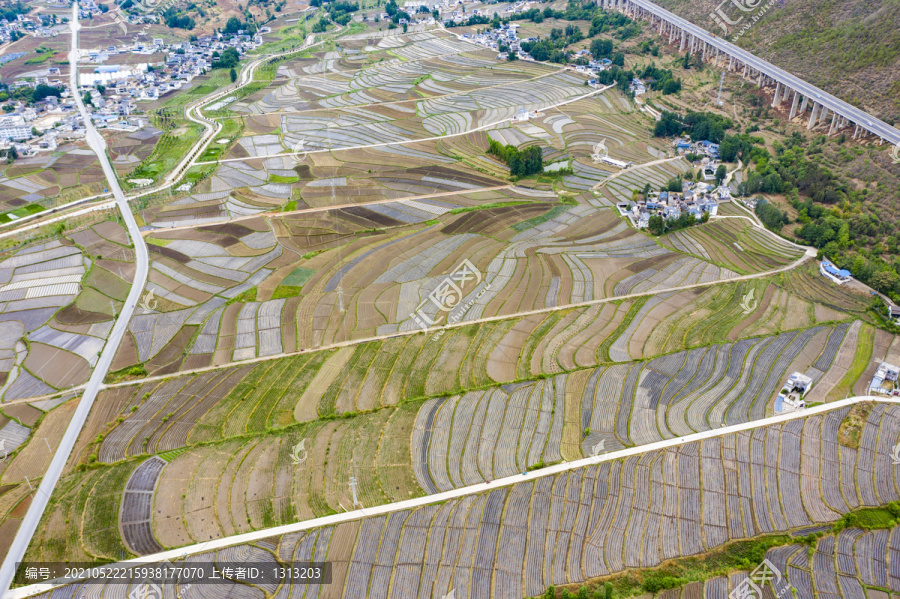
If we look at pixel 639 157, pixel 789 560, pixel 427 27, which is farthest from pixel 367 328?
pixel 427 27

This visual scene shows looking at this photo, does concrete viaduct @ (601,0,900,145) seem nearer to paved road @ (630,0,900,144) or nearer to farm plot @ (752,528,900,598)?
paved road @ (630,0,900,144)

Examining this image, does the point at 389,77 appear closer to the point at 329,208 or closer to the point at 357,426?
the point at 329,208

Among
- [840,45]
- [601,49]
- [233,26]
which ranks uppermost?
[840,45]

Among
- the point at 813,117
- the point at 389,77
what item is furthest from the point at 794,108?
the point at 389,77

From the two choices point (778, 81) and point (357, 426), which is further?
point (778, 81)

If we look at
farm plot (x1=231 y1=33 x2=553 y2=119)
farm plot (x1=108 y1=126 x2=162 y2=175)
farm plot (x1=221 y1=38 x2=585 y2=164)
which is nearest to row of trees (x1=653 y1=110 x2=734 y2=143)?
farm plot (x1=221 y1=38 x2=585 y2=164)

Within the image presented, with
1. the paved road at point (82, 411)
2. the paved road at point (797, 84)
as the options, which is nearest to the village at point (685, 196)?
the paved road at point (797, 84)

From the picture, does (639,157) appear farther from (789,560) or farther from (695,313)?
(789,560)
